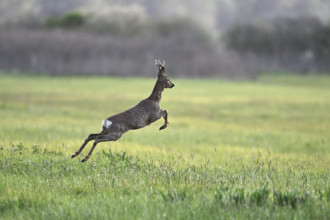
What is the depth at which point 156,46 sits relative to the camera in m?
81.6

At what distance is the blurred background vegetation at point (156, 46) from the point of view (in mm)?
75312

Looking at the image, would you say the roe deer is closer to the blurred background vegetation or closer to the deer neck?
the deer neck

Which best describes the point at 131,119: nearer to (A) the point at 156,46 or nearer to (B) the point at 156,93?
(B) the point at 156,93

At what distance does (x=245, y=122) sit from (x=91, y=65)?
5276 cm

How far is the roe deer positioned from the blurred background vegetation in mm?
64691

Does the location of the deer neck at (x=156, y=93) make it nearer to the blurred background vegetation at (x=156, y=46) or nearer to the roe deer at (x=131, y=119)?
the roe deer at (x=131, y=119)

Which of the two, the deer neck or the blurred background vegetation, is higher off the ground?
the blurred background vegetation

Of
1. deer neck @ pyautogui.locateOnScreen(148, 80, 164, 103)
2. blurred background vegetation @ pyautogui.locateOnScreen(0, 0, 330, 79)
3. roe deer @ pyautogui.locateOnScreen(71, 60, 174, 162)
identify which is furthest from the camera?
→ blurred background vegetation @ pyautogui.locateOnScreen(0, 0, 330, 79)

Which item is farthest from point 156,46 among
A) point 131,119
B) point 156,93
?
point 131,119

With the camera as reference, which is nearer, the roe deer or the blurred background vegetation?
the roe deer

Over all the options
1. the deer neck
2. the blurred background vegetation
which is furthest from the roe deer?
the blurred background vegetation

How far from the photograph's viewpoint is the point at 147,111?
7.52m

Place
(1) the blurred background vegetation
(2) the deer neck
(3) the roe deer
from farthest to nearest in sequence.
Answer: (1) the blurred background vegetation → (2) the deer neck → (3) the roe deer

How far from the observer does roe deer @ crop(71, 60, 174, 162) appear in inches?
282
